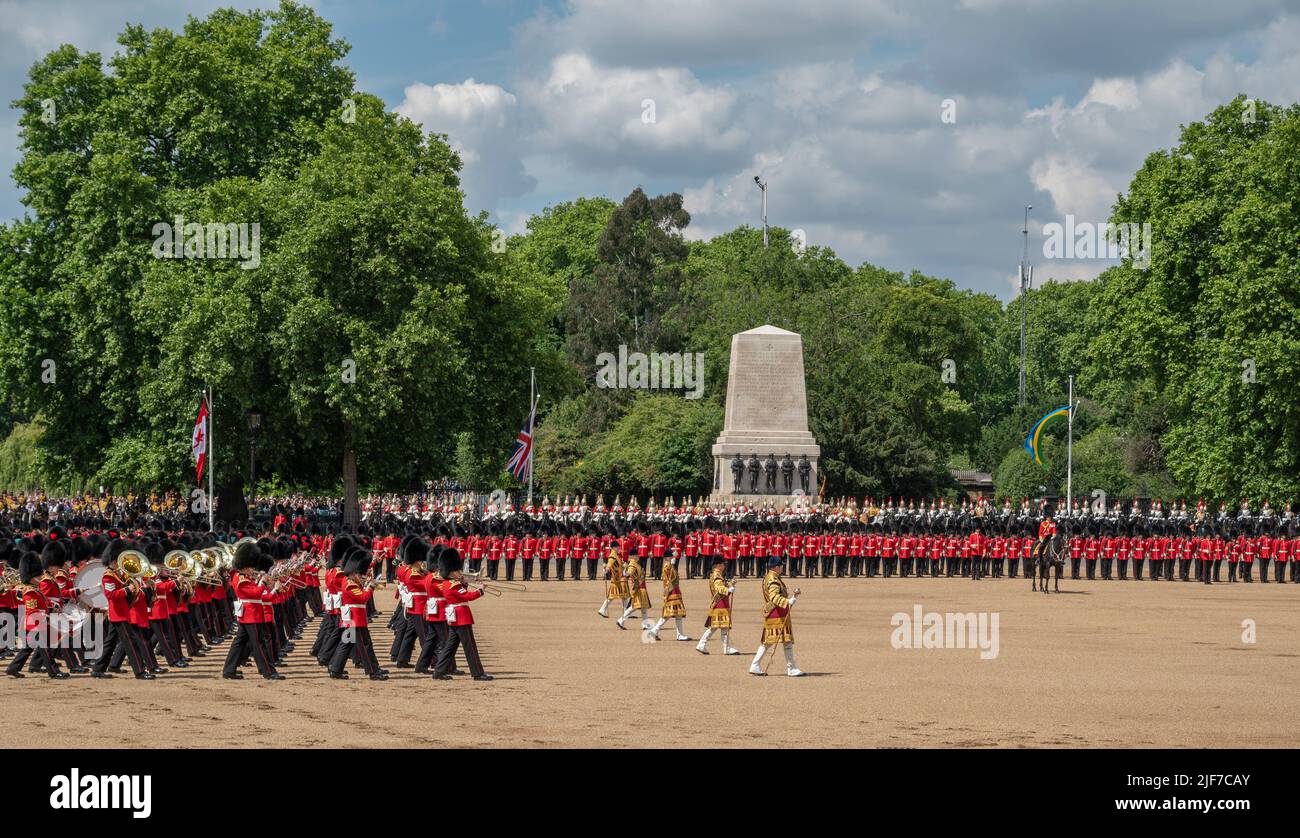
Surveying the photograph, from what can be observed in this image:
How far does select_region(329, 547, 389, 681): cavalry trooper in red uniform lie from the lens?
18.7m

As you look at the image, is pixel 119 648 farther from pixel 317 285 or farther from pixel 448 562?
pixel 317 285

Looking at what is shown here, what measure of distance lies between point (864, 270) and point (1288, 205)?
4805 centimetres

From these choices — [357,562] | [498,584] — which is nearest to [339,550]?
[357,562]

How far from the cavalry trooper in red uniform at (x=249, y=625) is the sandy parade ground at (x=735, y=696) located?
11.5 inches

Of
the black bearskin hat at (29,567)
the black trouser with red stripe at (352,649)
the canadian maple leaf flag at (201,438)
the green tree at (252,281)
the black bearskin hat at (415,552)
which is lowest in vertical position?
the black trouser with red stripe at (352,649)

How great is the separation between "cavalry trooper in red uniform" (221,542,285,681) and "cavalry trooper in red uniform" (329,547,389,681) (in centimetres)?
75

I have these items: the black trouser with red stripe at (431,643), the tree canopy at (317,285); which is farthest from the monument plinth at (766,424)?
the black trouser with red stripe at (431,643)

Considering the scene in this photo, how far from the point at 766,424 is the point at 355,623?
31.7 metres

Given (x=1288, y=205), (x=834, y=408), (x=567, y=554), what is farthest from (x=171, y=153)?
(x=1288, y=205)

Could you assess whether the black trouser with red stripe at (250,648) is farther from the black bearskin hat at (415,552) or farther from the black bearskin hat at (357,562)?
the black bearskin hat at (415,552)

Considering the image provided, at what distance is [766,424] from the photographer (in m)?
49.6

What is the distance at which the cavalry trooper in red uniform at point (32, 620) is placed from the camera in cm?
1844

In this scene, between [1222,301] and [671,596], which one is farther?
[1222,301]

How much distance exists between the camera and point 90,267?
44406 mm
